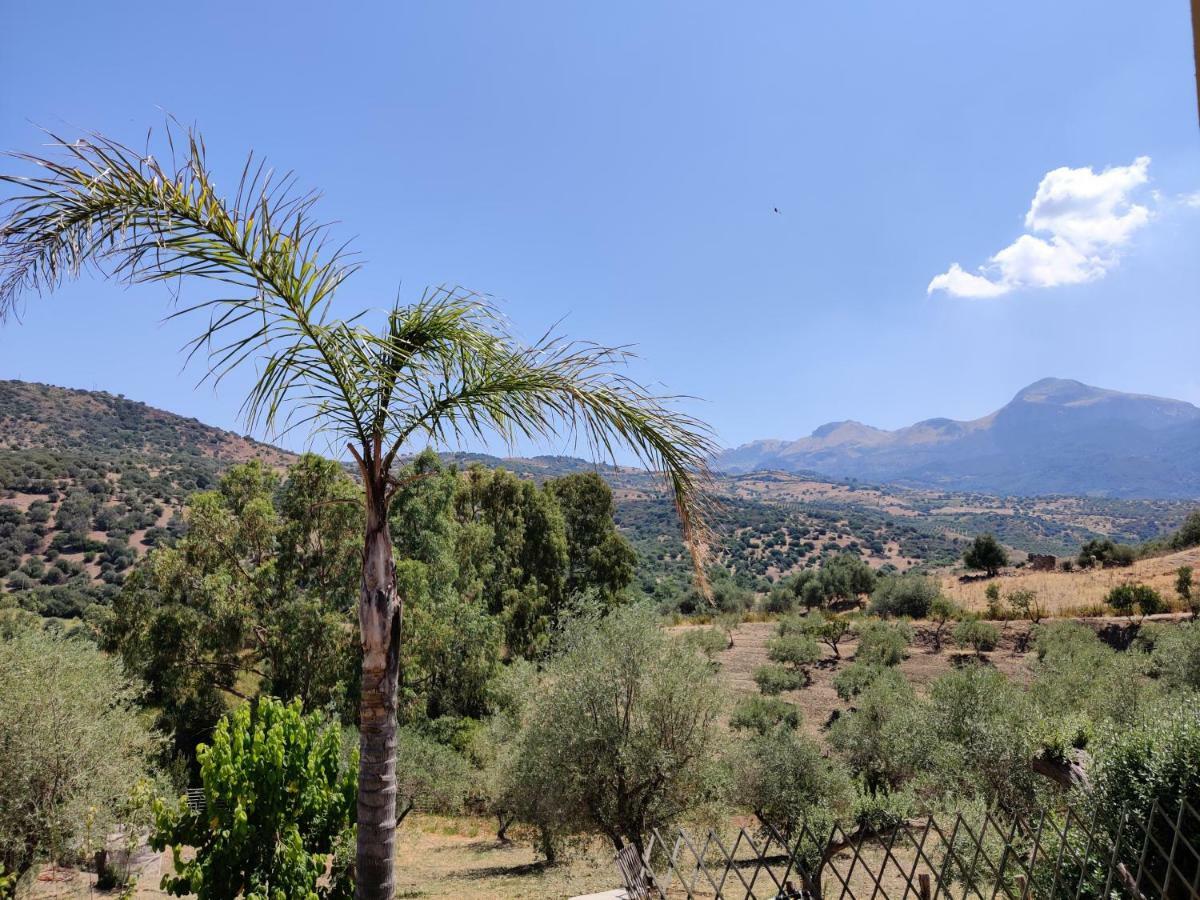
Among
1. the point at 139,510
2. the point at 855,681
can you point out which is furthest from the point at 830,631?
the point at 139,510

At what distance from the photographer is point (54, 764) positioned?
8.99 metres

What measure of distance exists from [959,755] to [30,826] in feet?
57.1

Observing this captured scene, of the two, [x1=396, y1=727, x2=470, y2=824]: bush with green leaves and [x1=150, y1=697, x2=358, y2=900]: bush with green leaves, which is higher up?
[x1=150, y1=697, x2=358, y2=900]: bush with green leaves

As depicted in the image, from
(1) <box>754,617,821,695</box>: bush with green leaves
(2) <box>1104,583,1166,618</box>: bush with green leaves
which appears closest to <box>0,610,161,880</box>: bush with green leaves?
(1) <box>754,617,821,695</box>: bush with green leaves

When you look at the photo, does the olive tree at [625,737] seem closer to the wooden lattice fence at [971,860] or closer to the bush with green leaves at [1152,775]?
the wooden lattice fence at [971,860]

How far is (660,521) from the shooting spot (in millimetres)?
97188

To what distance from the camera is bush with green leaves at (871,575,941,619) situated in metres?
38.6

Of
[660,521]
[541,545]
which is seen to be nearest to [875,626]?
[541,545]

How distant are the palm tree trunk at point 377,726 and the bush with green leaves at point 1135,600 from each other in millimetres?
35690

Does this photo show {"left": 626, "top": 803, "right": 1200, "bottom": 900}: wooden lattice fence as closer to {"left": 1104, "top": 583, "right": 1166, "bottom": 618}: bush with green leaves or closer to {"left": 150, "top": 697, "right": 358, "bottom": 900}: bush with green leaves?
{"left": 150, "top": 697, "right": 358, "bottom": 900}: bush with green leaves

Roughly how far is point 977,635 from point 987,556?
19.5 m

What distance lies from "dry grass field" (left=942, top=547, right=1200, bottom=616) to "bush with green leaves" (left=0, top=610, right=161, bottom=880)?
37.3m

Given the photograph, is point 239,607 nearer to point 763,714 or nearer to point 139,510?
point 763,714

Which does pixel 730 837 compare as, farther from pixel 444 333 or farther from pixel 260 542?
pixel 260 542
